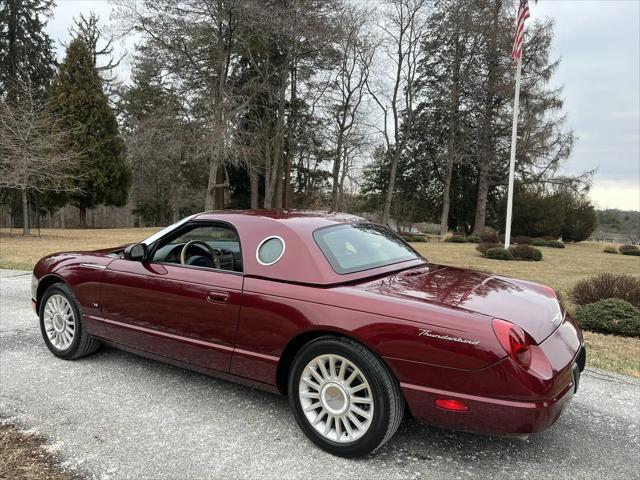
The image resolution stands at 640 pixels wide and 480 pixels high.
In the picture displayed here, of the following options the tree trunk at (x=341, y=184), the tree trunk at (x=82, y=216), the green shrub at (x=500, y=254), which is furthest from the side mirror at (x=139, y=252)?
the tree trunk at (x=82, y=216)

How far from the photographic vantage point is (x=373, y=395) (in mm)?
2746

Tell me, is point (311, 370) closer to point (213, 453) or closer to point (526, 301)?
point (213, 453)

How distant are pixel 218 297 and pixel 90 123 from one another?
34.2 metres

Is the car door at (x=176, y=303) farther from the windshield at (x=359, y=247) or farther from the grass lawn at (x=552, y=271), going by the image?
the grass lawn at (x=552, y=271)

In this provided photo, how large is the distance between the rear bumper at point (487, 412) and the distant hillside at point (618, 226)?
4355cm

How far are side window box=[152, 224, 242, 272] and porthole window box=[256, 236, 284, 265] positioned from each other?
0.53 meters

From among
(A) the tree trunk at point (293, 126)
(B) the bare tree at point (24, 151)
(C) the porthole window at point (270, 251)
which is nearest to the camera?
(C) the porthole window at point (270, 251)

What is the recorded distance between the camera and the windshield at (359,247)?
3307 millimetres

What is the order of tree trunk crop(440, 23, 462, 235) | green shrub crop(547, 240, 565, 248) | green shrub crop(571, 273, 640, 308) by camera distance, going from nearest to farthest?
green shrub crop(571, 273, 640, 308) < green shrub crop(547, 240, 565, 248) < tree trunk crop(440, 23, 462, 235)

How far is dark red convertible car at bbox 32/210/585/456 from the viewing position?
100 inches

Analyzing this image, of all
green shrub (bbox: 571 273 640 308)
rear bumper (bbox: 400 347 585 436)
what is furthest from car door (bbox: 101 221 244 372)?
green shrub (bbox: 571 273 640 308)

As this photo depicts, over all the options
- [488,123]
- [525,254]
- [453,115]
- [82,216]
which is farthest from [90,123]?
[525,254]

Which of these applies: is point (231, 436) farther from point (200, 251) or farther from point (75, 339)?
point (75, 339)

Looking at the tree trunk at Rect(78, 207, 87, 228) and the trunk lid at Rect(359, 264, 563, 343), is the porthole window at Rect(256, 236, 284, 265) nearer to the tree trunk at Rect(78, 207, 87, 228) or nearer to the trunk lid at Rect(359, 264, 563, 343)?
the trunk lid at Rect(359, 264, 563, 343)
